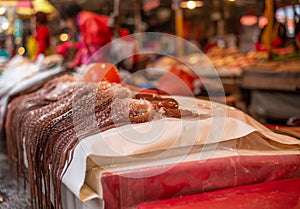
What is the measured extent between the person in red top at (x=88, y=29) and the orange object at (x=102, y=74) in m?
1.41

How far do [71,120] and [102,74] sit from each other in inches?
36.3

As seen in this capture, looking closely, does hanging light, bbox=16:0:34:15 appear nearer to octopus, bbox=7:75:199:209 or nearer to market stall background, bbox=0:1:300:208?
market stall background, bbox=0:1:300:208

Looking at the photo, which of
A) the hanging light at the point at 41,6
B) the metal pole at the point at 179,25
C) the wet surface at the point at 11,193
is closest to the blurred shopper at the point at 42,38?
the hanging light at the point at 41,6

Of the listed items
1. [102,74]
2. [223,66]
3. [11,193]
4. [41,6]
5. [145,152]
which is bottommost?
[11,193]

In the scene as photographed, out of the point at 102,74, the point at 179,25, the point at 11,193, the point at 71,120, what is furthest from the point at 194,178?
the point at 179,25

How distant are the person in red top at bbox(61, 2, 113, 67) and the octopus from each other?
217 centimetres

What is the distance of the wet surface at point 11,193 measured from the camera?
115 inches

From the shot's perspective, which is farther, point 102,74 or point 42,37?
point 42,37

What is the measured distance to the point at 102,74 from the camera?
119 inches

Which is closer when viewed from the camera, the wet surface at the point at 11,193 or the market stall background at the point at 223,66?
the wet surface at the point at 11,193

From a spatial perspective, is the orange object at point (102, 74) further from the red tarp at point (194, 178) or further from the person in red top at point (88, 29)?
the person in red top at point (88, 29)

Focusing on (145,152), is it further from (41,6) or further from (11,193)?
(41,6)

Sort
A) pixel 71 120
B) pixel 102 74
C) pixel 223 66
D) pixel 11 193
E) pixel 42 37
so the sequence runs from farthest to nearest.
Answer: pixel 223 66, pixel 42 37, pixel 11 193, pixel 102 74, pixel 71 120

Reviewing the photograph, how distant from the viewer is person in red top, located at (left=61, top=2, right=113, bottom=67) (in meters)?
4.75
